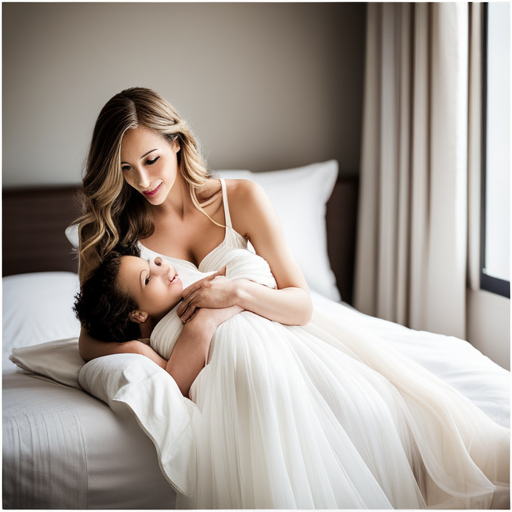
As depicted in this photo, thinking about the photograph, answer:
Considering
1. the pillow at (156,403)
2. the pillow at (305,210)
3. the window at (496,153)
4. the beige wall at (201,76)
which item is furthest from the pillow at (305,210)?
the pillow at (156,403)

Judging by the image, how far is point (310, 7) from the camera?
101 inches

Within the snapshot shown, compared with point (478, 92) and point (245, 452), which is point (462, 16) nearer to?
point (478, 92)

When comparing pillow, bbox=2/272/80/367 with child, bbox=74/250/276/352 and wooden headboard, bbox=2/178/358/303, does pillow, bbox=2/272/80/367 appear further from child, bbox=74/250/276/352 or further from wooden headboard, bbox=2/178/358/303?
child, bbox=74/250/276/352

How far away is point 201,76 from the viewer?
245cm

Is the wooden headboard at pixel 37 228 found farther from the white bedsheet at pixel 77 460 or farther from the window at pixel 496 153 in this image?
the window at pixel 496 153

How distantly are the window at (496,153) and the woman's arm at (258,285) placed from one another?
3.39 feet

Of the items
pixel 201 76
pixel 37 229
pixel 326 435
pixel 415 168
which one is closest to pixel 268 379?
pixel 326 435

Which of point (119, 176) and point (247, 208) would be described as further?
point (247, 208)

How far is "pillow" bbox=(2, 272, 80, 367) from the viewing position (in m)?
1.83

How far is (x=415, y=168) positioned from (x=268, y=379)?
1.49 metres

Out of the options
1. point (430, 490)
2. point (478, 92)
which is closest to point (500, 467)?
point (430, 490)

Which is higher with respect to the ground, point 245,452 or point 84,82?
point 84,82

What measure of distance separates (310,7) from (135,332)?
6.58ft

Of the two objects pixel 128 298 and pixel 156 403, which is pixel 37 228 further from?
pixel 156 403
